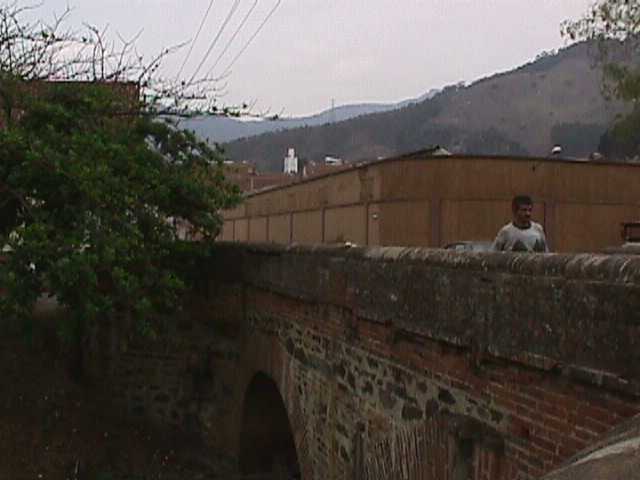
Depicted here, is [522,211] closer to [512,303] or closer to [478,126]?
[512,303]

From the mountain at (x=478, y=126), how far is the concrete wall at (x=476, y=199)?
41833mm

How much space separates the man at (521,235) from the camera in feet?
23.7

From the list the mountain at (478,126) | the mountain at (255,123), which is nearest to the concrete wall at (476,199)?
the mountain at (255,123)

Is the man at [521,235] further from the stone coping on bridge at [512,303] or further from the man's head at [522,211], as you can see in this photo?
the stone coping on bridge at [512,303]

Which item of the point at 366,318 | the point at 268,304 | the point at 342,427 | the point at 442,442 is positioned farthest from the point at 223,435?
the point at 442,442

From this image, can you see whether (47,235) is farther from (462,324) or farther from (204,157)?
(462,324)

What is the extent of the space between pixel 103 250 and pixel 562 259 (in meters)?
7.89

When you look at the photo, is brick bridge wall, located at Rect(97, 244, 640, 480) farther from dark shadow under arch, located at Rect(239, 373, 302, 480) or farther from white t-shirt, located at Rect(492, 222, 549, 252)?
dark shadow under arch, located at Rect(239, 373, 302, 480)

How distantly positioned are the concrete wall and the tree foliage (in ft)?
17.5

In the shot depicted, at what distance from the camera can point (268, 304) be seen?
10.4 meters

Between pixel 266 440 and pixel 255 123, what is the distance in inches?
363

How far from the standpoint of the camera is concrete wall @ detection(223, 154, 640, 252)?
17.9m

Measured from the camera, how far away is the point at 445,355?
18.0 feet

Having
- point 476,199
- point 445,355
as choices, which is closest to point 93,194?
point 445,355
